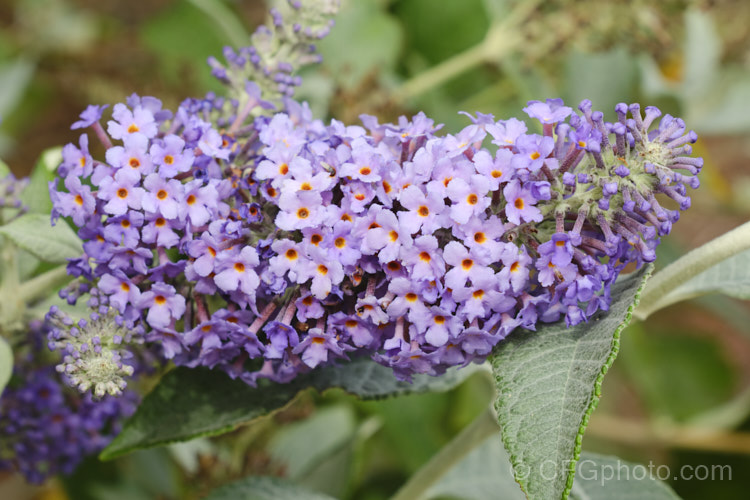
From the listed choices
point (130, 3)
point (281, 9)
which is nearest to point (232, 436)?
point (281, 9)

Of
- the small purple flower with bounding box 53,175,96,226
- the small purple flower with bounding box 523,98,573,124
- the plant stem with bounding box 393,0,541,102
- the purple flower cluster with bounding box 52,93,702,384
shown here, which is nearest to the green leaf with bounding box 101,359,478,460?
the purple flower cluster with bounding box 52,93,702,384

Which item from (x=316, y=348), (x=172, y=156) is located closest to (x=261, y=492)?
(x=316, y=348)

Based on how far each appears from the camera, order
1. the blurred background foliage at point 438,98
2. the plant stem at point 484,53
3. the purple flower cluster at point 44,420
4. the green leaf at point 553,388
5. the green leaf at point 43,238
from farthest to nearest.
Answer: the plant stem at point 484,53 < the blurred background foliage at point 438,98 < the purple flower cluster at point 44,420 < the green leaf at point 43,238 < the green leaf at point 553,388

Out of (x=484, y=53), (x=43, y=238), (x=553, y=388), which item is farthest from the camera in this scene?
(x=484, y=53)

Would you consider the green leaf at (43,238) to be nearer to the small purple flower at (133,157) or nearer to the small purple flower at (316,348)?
the small purple flower at (133,157)

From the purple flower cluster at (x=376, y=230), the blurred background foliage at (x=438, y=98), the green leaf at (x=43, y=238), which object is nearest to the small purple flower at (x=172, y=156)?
the purple flower cluster at (x=376, y=230)

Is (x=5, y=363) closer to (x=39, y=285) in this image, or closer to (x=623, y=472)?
(x=39, y=285)
